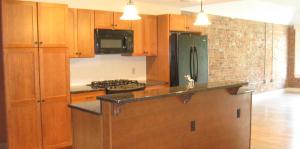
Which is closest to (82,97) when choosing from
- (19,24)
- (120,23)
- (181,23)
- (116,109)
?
(19,24)

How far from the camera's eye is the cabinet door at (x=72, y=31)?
4.83 meters

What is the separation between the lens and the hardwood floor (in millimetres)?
4969

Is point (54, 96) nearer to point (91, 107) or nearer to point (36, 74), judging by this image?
point (36, 74)

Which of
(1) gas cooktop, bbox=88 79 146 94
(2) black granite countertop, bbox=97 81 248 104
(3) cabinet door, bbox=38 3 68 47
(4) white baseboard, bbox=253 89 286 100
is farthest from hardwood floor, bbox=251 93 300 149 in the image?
(3) cabinet door, bbox=38 3 68 47

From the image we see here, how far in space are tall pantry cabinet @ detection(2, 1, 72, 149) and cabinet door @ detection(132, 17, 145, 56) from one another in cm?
148

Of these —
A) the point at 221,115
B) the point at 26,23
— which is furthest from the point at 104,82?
the point at 221,115

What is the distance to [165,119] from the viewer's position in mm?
3287

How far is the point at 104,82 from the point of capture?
542cm

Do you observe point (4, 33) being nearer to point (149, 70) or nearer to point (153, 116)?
point (153, 116)

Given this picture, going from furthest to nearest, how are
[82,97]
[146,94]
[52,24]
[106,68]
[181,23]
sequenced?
[181,23]
[106,68]
[82,97]
[52,24]
[146,94]

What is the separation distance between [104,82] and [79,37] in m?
0.93

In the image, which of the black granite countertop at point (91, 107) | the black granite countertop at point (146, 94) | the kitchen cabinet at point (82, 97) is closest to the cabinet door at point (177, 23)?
the kitchen cabinet at point (82, 97)

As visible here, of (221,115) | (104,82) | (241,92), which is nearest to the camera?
(221,115)

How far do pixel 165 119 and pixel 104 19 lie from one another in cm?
256
